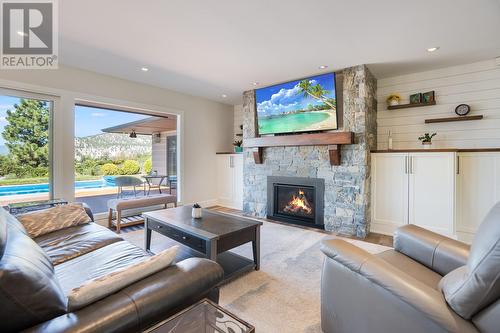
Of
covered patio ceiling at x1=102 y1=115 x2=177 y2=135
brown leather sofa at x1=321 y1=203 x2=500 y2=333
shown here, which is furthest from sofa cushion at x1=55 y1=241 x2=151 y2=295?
covered patio ceiling at x1=102 y1=115 x2=177 y2=135

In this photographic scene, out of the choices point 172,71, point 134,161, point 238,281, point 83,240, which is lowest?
point 238,281

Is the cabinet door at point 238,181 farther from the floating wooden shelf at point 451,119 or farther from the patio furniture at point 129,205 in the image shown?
the floating wooden shelf at point 451,119

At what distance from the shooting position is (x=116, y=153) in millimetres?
6207

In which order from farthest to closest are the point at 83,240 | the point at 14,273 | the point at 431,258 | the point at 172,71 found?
the point at 172,71 < the point at 83,240 < the point at 431,258 < the point at 14,273

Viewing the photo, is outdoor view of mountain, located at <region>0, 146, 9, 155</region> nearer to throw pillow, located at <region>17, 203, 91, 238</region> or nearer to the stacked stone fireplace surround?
throw pillow, located at <region>17, 203, 91, 238</region>

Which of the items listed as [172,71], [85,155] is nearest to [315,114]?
[172,71]

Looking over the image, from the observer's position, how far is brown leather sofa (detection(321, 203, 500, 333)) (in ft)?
3.12

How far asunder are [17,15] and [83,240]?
2.21 metres

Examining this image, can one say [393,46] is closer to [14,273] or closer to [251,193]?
[251,193]

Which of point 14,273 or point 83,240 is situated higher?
point 14,273

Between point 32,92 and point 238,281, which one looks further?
point 32,92

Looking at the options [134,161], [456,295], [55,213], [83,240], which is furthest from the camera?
[134,161]

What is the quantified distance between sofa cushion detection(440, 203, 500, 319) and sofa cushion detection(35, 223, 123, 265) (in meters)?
2.36

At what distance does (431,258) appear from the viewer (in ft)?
5.38
